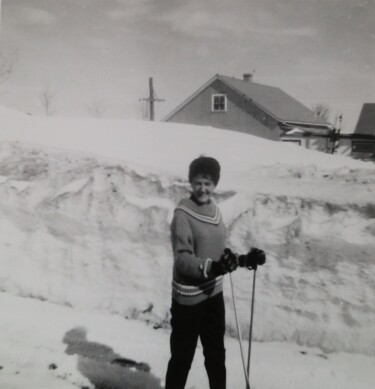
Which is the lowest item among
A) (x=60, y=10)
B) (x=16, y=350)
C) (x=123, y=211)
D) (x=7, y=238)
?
(x=16, y=350)

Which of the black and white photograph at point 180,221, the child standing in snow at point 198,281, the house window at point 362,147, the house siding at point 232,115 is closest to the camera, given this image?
the child standing in snow at point 198,281

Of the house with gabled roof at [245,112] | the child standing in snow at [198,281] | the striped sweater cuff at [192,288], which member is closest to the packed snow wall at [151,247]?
the child standing in snow at [198,281]

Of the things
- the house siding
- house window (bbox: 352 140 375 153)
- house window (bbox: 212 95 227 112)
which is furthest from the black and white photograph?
house window (bbox: 212 95 227 112)

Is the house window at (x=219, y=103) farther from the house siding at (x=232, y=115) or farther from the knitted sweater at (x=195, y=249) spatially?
the knitted sweater at (x=195, y=249)

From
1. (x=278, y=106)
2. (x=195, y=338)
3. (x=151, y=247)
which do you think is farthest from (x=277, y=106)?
(x=195, y=338)

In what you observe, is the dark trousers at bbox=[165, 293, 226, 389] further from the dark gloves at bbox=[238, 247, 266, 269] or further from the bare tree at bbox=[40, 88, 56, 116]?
the bare tree at bbox=[40, 88, 56, 116]

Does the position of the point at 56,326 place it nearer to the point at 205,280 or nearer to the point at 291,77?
the point at 205,280

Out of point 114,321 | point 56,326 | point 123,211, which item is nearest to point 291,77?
point 123,211
